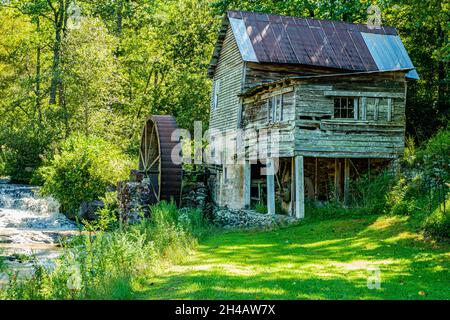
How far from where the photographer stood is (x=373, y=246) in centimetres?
1396

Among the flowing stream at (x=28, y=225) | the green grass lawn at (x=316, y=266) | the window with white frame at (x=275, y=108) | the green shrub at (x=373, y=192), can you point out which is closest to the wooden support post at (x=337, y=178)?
the green shrub at (x=373, y=192)

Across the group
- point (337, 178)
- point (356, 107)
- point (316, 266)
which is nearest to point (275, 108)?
point (356, 107)

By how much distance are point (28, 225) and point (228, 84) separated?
1007 cm

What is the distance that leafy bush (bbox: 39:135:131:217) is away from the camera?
2505 centimetres

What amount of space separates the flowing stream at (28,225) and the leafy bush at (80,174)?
3.65 feet

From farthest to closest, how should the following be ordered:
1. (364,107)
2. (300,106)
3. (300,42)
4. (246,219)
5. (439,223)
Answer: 1. (300,42)
2. (246,219)
3. (364,107)
4. (300,106)
5. (439,223)

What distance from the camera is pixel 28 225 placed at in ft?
78.9

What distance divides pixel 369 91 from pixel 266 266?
35.9 ft

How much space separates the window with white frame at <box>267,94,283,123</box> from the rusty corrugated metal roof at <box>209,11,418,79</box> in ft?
8.50

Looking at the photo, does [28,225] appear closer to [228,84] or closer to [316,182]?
[228,84]

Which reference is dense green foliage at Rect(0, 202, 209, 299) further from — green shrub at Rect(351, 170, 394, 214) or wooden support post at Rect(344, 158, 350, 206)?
wooden support post at Rect(344, 158, 350, 206)

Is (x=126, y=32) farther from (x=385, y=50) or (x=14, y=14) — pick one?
(x=385, y=50)

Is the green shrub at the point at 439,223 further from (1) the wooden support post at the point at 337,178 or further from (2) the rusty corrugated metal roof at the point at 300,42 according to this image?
(2) the rusty corrugated metal roof at the point at 300,42

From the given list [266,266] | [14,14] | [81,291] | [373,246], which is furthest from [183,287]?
[14,14]
